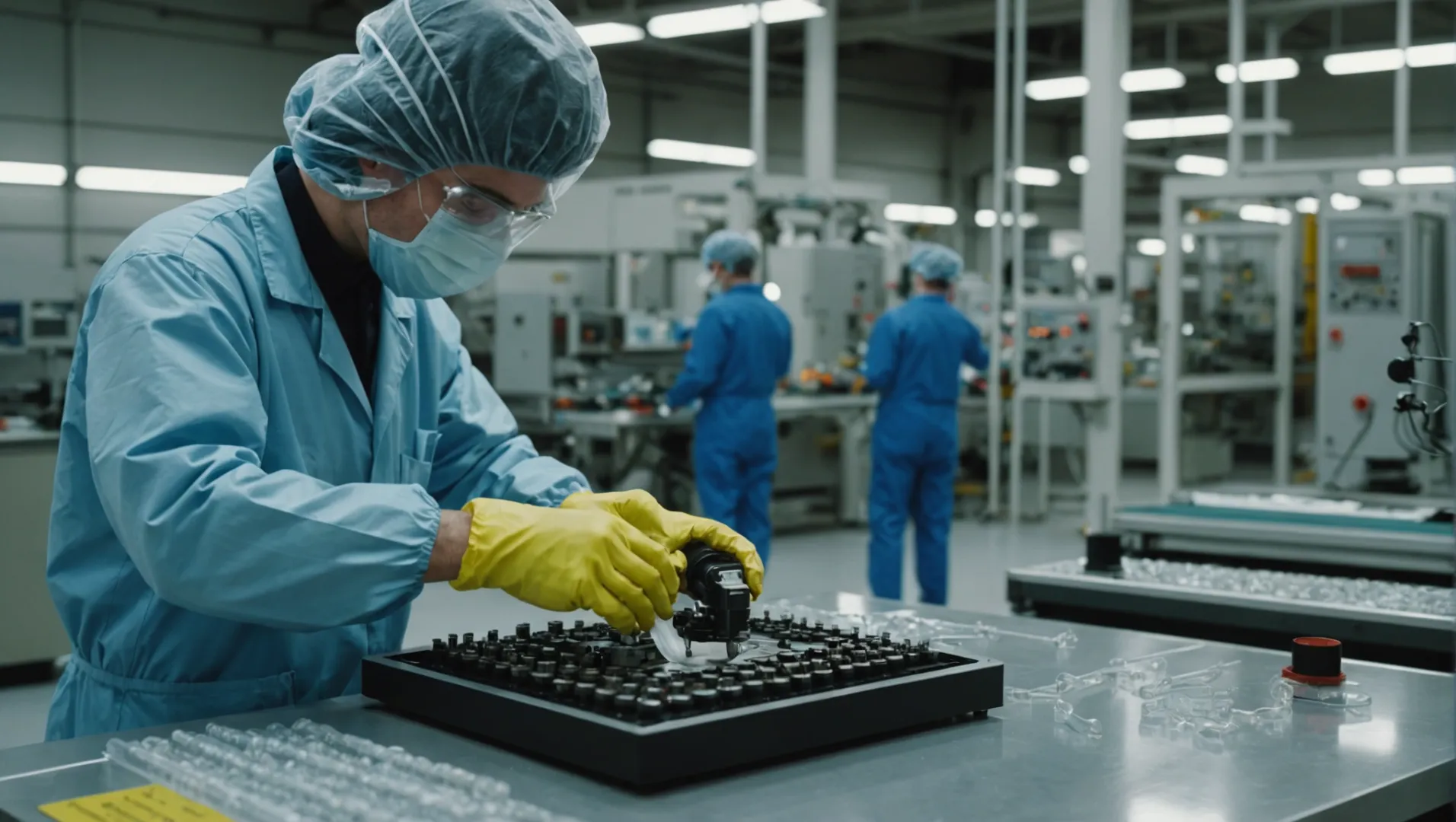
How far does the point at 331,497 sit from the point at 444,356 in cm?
54

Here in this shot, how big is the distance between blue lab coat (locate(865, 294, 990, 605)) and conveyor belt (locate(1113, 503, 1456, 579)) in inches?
80.7

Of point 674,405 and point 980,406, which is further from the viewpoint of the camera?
point 980,406

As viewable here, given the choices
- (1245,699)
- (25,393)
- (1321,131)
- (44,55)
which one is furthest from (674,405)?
(1321,131)

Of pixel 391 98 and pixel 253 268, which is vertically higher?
pixel 391 98

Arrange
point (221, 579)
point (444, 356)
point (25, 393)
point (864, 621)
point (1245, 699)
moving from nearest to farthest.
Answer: point (221, 579) → point (1245, 699) → point (444, 356) → point (864, 621) → point (25, 393)

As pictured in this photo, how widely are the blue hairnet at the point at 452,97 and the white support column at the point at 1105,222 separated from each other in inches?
237

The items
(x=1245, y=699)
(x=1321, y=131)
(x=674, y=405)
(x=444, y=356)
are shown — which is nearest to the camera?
(x=1245, y=699)

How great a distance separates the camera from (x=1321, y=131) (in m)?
13.0

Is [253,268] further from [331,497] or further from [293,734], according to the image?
[293,734]

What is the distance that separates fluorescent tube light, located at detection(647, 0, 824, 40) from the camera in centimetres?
748

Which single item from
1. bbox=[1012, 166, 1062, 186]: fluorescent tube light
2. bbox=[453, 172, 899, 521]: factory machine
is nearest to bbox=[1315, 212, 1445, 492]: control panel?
bbox=[453, 172, 899, 521]: factory machine

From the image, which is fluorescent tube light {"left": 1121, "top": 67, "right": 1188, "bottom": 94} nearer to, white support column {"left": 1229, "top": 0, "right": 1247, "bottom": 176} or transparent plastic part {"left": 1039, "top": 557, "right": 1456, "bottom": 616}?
white support column {"left": 1229, "top": 0, "right": 1247, "bottom": 176}

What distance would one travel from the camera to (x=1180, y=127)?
37.8 feet

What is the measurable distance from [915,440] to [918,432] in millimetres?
36
